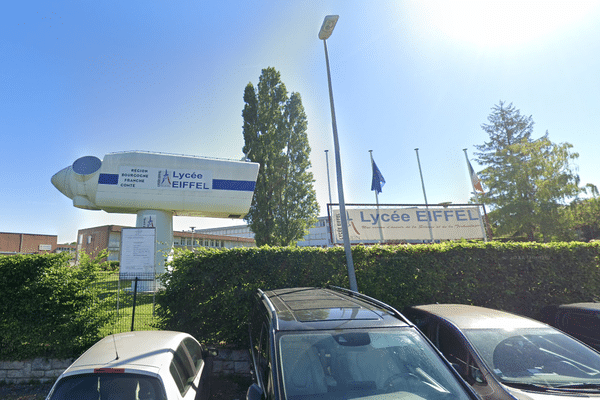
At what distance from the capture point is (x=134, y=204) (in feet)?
64.3

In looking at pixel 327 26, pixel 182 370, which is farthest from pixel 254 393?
pixel 327 26

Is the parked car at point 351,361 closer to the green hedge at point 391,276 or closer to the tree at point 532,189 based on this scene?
the green hedge at point 391,276

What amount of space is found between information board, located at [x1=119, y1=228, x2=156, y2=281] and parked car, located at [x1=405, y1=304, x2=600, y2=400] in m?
10.3

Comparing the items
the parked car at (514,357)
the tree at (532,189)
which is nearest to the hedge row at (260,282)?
the parked car at (514,357)

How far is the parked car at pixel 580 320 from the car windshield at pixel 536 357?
1.60m

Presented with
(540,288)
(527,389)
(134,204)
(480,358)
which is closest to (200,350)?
(480,358)

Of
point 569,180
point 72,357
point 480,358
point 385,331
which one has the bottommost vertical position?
point 72,357

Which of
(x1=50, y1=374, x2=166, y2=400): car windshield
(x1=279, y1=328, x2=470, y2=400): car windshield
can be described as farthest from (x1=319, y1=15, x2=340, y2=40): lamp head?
(x1=50, y1=374, x2=166, y2=400): car windshield

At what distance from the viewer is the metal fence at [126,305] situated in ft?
23.8

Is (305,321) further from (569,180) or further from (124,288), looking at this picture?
(569,180)

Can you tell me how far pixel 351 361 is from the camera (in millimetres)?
2869

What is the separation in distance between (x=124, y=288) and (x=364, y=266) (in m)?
6.36

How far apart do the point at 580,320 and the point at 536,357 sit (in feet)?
8.01

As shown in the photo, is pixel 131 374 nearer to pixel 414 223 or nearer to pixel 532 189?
pixel 414 223
